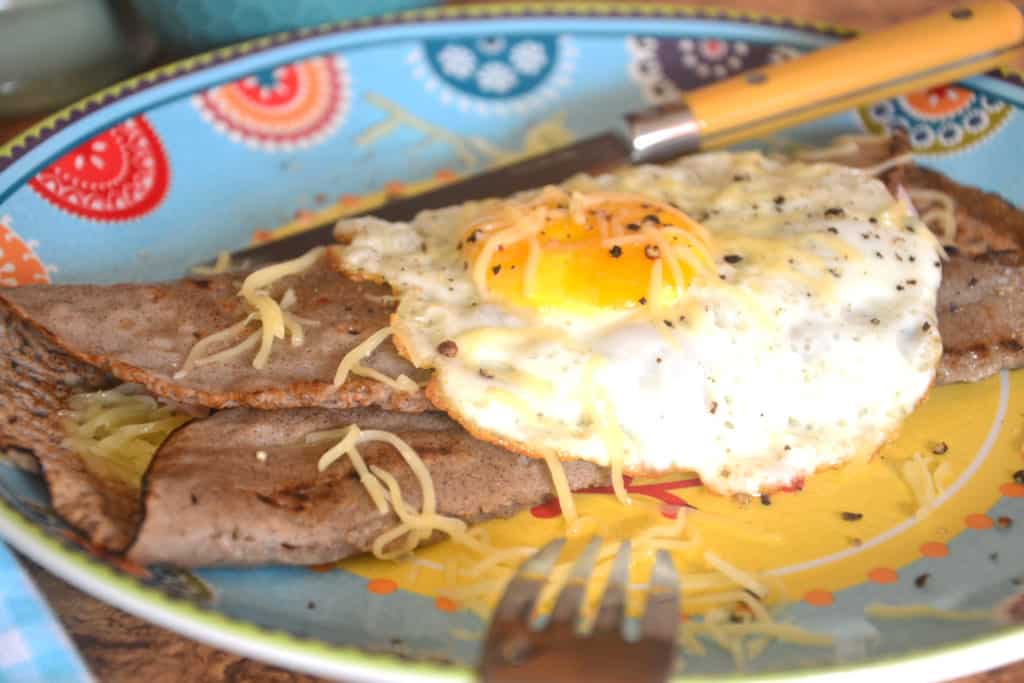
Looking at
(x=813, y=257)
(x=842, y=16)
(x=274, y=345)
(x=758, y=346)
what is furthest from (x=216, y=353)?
(x=842, y=16)

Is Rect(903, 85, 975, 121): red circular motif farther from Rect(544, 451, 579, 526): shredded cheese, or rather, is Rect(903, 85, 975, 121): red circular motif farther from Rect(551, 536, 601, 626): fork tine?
Rect(551, 536, 601, 626): fork tine

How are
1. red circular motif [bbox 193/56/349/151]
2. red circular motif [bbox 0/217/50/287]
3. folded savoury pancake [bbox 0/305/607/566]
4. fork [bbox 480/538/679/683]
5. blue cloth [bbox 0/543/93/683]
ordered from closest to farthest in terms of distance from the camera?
1. fork [bbox 480/538/679/683]
2. blue cloth [bbox 0/543/93/683]
3. folded savoury pancake [bbox 0/305/607/566]
4. red circular motif [bbox 0/217/50/287]
5. red circular motif [bbox 193/56/349/151]

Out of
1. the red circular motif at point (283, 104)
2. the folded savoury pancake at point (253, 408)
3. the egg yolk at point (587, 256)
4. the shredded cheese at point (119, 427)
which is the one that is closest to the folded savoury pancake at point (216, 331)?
the folded savoury pancake at point (253, 408)

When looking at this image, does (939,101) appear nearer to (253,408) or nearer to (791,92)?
(791,92)

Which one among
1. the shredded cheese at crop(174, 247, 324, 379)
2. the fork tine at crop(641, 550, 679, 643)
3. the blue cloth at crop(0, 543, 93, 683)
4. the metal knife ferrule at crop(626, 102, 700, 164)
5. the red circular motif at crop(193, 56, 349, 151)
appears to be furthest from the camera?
the red circular motif at crop(193, 56, 349, 151)

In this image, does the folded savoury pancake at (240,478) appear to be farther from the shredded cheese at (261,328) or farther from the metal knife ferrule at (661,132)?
the metal knife ferrule at (661,132)

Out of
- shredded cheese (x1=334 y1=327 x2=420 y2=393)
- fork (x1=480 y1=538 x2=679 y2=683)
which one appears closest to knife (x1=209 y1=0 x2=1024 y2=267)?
shredded cheese (x1=334 y1=327 x2=420 y2=393)

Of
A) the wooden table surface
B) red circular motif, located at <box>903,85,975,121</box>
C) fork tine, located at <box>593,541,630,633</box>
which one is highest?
red circular motif, located at <box>903,85,975,121</box>

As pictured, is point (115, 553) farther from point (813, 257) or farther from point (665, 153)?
point (665, 153)
